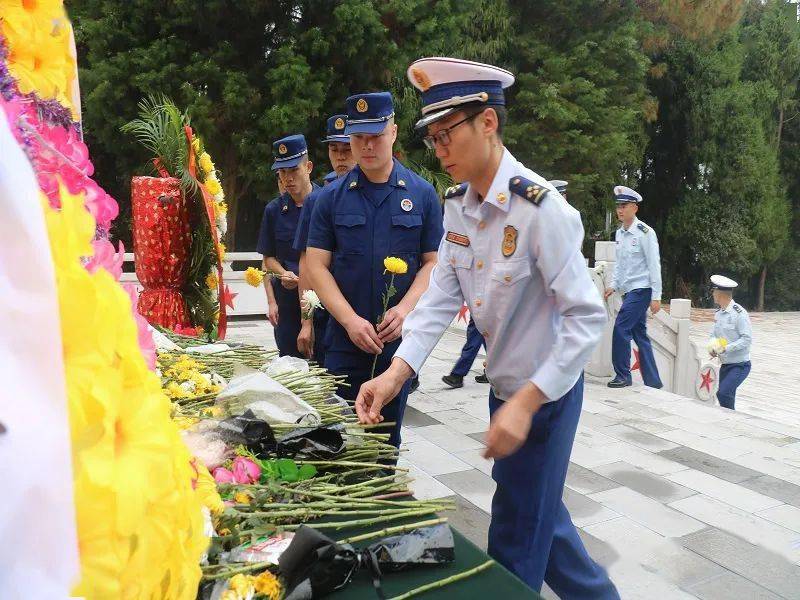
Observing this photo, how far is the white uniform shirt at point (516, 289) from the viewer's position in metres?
1.74

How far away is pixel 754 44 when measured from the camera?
2212 centimetres

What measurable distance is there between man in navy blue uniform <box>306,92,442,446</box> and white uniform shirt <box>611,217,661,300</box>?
4638 millimetres

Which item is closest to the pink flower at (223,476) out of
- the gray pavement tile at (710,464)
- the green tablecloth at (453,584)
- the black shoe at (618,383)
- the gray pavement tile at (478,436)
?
the green tablecloth at (453,584)

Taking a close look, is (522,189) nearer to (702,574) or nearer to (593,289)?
(593,289)

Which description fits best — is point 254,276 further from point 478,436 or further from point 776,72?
point 776,72

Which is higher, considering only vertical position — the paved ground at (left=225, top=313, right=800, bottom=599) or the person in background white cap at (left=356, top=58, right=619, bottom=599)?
the person in background white cap at (left=356, top=58, right=619, bottom=599)

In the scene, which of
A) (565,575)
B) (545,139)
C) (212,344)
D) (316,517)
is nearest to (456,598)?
(316,517)

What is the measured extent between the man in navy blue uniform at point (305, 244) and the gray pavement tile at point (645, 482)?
1.89 metres

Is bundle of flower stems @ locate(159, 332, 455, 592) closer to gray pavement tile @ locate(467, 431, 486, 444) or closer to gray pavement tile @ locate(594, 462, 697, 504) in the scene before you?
gray pavement tile @ locate(594, 462, 697, 504)

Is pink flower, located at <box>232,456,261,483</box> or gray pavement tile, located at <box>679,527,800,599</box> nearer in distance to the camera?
pink flower, located at <box>232,456,261,483</box>

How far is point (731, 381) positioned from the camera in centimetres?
782

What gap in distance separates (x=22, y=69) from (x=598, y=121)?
16.1 metres

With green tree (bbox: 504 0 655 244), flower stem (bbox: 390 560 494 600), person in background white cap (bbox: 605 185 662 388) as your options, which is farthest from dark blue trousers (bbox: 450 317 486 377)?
green tree (bbox: 504 0 655 244)

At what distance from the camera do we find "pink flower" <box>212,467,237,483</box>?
1374 mm
